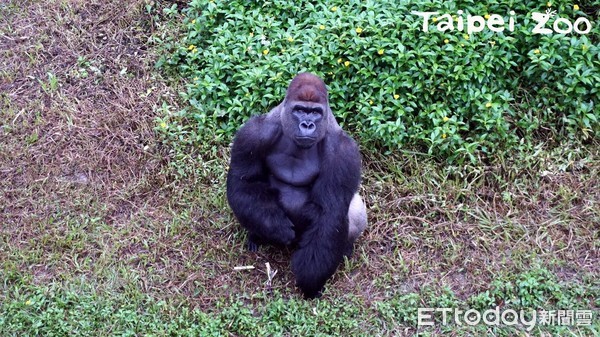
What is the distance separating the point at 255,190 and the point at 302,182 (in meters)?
0.31

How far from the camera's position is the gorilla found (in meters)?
4.69

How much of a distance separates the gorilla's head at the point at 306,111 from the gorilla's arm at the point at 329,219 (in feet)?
0.57

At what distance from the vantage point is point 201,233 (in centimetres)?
522


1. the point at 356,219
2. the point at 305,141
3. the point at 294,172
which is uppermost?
the point at 305,141

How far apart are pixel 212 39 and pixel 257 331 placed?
259cm

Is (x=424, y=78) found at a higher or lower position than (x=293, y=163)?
higher

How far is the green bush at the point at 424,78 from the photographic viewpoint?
5.45 metres

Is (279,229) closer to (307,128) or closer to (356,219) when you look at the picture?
(356,219)

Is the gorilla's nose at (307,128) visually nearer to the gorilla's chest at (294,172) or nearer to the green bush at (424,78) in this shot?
the gorilla's chest at (294,172)

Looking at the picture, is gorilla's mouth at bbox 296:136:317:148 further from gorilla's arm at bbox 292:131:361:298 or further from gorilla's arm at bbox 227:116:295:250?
gorilla's arm at bbox 227:116:295:250

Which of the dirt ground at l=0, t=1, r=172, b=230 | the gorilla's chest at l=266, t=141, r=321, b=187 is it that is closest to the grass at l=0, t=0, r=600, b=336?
the dirt ground at l=0, t=1, r=172, b=230

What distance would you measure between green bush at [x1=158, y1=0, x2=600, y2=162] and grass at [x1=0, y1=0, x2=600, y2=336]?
0.67ft

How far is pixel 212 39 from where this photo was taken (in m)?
6.16

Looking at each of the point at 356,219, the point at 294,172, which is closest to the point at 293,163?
the point at 294,172
